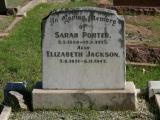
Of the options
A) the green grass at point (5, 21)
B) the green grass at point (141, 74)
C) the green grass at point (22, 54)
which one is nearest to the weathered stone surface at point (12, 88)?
the green grass at point (22, 54)

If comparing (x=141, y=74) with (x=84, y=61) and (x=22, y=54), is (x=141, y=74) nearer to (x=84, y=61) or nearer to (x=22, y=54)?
(x=84, y=61)

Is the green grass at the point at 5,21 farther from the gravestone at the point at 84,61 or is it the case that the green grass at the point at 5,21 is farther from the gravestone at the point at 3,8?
the gravestone at the point at 84,61

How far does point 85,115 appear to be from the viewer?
304 inches

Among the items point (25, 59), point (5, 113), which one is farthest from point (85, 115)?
point (25, 59)

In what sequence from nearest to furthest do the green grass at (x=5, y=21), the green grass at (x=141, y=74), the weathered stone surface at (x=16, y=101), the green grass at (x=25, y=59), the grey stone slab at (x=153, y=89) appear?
the weathered stone surface at (x=16, y=101) → the grey stone slab at (x=153, y=89) → the green grass at (x=141, y=74) → the green grass at (x=25, y=59) → the green grass at (x=5, y=21)

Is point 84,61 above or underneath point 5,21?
underneath

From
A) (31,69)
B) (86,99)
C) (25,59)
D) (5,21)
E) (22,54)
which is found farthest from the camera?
(5,21)

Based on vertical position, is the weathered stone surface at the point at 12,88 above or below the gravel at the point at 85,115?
above

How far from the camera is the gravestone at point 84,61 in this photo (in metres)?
7.87

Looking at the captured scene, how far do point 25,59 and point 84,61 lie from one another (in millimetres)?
3172

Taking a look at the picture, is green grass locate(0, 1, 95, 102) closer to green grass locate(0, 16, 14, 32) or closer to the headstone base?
green grass locate(0, 16, 14, 32)

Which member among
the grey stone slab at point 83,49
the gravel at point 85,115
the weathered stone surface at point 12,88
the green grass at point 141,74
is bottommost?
the gravel at point 85,115

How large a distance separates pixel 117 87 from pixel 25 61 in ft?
10.5

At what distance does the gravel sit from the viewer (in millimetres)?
7648
